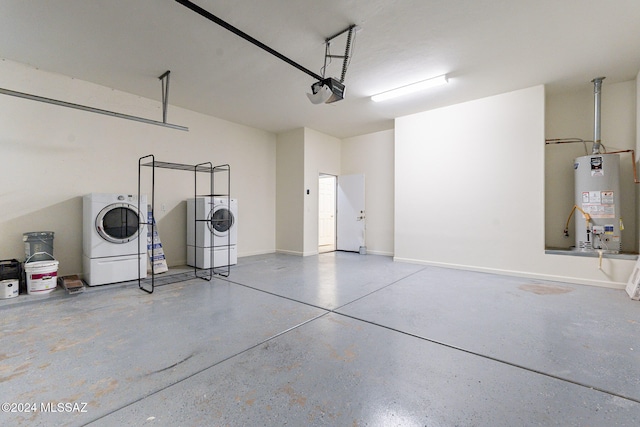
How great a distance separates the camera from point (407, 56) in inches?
135

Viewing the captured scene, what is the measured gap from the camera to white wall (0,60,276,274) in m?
3.56

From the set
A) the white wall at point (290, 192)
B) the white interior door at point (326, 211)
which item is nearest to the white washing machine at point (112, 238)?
the white wall at point (290, 192)

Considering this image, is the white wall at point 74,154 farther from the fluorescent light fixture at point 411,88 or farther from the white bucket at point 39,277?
the fluorescent light fixture at point 411,88

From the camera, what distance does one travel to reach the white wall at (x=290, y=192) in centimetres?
646

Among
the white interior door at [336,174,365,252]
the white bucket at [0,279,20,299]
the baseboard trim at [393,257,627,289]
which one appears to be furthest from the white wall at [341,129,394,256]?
the white bucket at [0,279,20,299]

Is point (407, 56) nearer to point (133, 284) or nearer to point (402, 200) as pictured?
point (402, 200)

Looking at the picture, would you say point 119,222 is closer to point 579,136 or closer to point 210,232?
point 210,232

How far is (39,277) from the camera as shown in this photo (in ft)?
10.7

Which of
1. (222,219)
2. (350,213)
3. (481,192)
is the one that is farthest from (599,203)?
(222,219)

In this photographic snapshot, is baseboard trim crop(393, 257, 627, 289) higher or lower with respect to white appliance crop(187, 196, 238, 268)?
lower

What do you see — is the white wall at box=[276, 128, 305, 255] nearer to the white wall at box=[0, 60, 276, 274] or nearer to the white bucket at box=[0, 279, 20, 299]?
the white wall at box=[0, 60, 276, 274]

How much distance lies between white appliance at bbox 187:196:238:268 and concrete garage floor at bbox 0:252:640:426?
1.34m

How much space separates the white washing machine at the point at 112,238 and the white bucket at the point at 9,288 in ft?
2.15

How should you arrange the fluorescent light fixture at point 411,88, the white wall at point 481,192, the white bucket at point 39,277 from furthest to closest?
the white wall at point 481,192 → the fluorescent light fixture at point 411,88 → the white bucket at point 39,277
